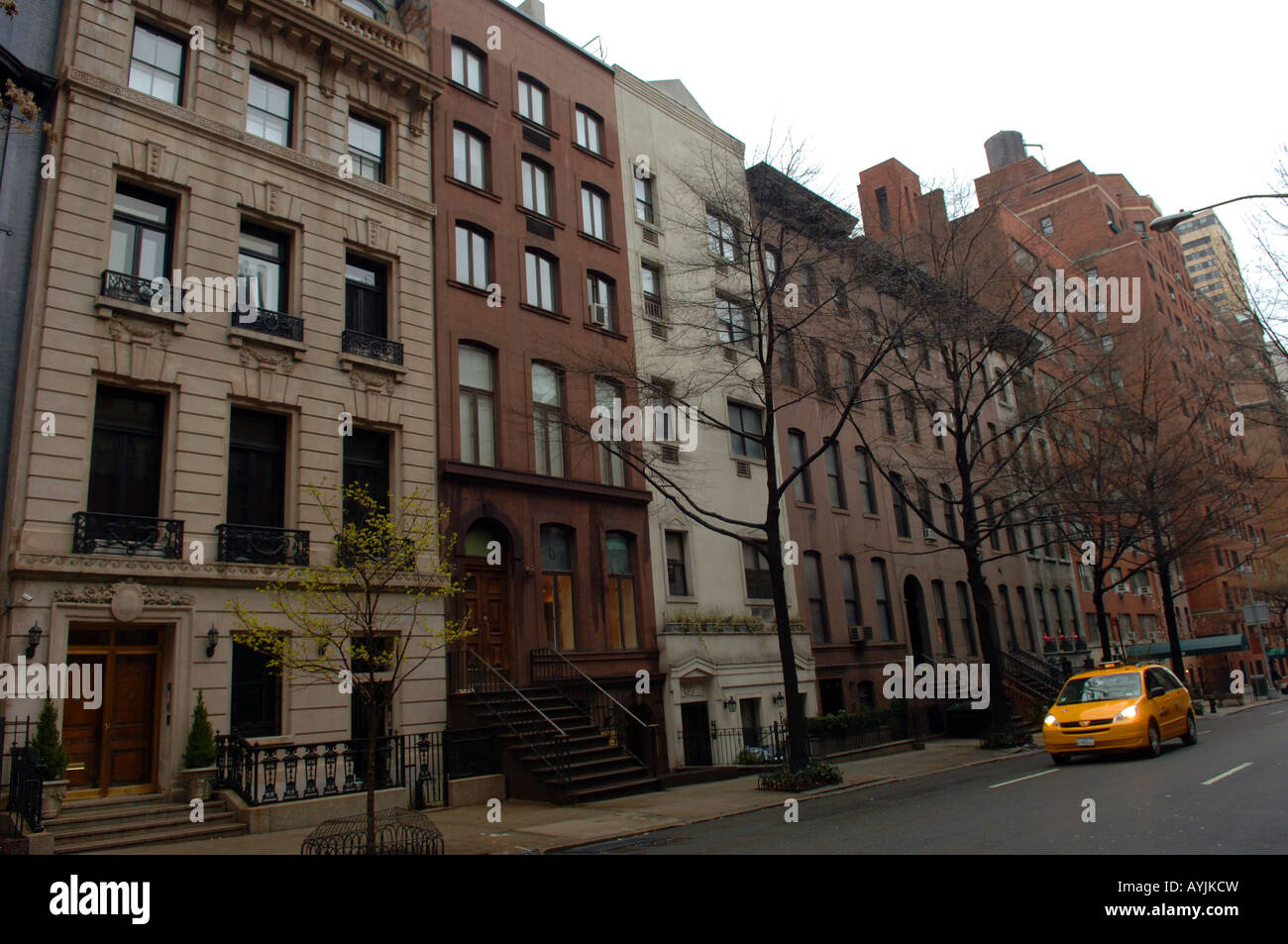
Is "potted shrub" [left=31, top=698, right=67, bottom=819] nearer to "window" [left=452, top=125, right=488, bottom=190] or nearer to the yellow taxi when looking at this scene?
"window" [left=452, top=125, right=488, bottom=190]

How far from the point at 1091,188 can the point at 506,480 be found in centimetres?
7222

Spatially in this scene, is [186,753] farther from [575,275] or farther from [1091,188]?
[1091,188]

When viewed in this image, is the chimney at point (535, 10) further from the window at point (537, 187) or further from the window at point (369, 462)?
the window at point (369, 462)

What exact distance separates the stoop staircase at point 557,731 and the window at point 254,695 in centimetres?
375

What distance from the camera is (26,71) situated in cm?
1482

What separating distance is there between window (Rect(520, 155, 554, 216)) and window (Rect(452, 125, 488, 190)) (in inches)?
47.9

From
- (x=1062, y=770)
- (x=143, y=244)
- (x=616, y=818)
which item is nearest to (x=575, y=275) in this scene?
(x=143, y=244)

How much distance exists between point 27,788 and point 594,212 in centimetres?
2003

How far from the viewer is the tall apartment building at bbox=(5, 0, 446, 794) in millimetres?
14000

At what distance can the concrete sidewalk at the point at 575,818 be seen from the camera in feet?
38.8

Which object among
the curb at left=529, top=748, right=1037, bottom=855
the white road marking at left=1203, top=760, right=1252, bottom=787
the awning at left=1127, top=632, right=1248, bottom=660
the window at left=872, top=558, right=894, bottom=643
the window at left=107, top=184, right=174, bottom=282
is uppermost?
the window at left=107, top=184, right=174, bottom=282

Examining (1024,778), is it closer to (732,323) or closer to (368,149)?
(732,323)

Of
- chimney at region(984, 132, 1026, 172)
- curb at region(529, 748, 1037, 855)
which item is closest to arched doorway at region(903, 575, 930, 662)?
curb at region(529, 748, 1037, 855)

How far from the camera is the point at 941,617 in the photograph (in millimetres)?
35719
